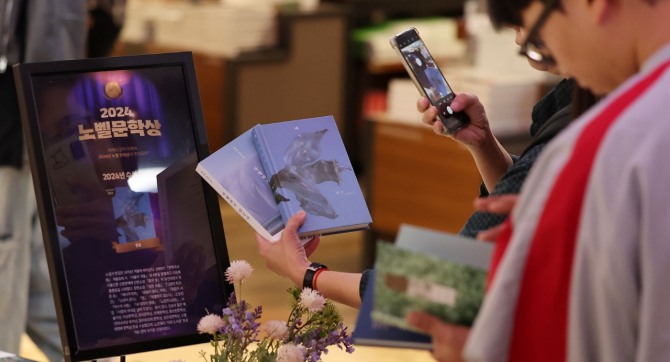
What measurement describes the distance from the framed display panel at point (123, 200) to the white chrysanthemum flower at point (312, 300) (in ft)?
0.60

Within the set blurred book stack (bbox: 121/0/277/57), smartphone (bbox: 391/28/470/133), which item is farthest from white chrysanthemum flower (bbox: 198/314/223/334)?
blurred book stack (bbox: 121/0/277/57)

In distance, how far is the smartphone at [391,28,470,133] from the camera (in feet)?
6.57

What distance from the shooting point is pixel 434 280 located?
1.26 meters

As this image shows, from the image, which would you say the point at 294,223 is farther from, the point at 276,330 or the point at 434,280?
the point at 434,280

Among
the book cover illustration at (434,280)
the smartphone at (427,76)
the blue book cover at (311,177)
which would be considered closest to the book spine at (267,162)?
the blue book cover at (311,177)

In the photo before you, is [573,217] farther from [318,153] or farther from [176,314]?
[176,314]

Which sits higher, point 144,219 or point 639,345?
point 144,219

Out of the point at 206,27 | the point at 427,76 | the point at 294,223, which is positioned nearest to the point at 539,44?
the point at 294,223

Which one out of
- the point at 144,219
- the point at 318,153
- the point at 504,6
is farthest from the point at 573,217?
the point at 144,219

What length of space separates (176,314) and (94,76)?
15.9 inches

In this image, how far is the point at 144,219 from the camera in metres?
1.78

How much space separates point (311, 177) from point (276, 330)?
251mm

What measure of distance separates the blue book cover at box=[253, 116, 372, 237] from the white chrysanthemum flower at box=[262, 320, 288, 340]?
5.8 inches

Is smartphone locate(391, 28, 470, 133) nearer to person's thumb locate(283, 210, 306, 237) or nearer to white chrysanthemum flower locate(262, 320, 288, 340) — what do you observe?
person's thumb locate(283, 210, 306, 237)
